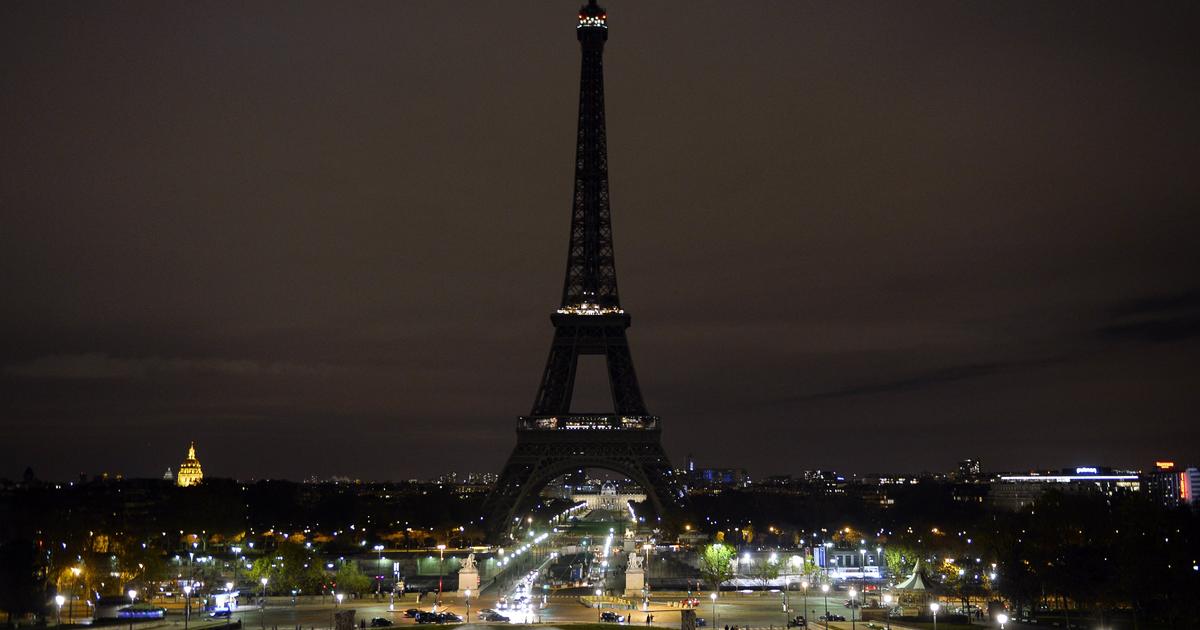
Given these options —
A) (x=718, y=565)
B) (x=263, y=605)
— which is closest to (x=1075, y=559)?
(x=718, y=565)

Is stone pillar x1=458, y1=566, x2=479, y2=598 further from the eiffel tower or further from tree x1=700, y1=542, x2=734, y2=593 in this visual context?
the eiffel tower

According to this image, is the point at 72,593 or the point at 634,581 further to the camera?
the point at 634,581

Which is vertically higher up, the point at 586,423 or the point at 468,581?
the point at 586,423

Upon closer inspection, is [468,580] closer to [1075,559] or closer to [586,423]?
[1075,559]

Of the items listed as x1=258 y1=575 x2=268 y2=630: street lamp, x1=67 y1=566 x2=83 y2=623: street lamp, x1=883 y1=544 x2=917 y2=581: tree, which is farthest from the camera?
x1=883 y1=544 x2=917 y2=581: tree

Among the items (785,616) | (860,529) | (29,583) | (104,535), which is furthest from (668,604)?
(860,529)

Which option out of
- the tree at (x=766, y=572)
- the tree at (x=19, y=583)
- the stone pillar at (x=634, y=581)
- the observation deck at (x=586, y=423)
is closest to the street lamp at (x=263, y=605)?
the tree at (x=19, y=583)

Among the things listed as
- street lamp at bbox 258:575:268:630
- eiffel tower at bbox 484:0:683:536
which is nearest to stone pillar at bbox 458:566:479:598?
street lamp at bbox 258:575:268:630

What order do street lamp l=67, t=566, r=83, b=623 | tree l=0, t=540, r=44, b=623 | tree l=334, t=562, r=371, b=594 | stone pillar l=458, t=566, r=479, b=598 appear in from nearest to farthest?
tree l=0, t=540, r=44, b=623 < street lamp l=67, t=566, r=83, b=623 < stone pillar l=458, t=566, r=479, b=598 < tree l=334, t=562, r=371, b=594
